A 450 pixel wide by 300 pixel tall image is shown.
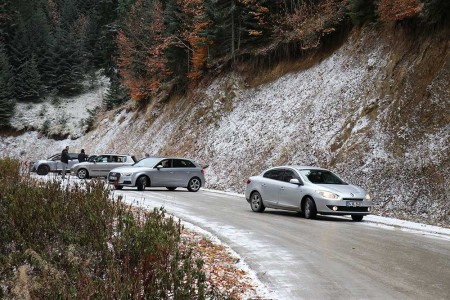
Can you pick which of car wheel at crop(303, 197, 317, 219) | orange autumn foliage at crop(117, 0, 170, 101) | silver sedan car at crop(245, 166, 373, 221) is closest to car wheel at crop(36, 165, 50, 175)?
orange autumn foliage at crop(117, 0, 170, 101)

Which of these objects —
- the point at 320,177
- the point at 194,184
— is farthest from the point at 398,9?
the point at 194,184

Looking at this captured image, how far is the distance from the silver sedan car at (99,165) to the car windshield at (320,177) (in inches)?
698

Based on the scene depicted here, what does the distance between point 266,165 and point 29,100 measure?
175 ft

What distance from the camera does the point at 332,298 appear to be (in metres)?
6.42

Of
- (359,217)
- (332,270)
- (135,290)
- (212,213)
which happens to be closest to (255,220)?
(212,213)

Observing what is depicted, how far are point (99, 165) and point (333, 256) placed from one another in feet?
81.8

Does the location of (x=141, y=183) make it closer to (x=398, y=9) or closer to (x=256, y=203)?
(x=256, y=203)

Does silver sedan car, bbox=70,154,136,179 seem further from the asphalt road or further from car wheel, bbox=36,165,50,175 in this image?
the asphalt road

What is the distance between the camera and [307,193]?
49.3ft

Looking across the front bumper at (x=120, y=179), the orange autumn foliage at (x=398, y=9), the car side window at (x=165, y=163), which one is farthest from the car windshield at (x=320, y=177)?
the orange autumn foliage at (x=398, y=9)

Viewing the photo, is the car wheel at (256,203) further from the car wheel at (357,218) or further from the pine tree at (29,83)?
the pine tree at (29,83)

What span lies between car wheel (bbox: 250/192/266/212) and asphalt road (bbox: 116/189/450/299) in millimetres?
1411

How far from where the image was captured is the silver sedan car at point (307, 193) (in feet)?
47.8

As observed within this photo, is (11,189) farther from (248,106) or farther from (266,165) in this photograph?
(248,106)
